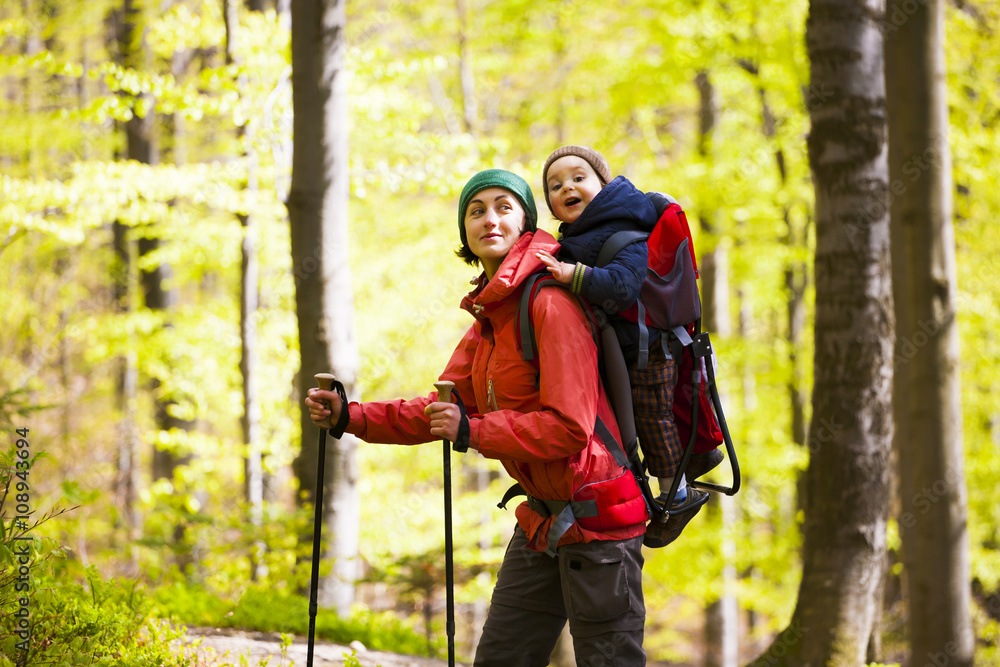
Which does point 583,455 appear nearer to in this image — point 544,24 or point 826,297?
point 826,297

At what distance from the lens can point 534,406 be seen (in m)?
2.38

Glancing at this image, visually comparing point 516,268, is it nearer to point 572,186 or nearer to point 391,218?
point 572,186

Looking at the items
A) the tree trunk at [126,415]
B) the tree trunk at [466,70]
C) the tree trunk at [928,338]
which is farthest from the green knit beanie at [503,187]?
the tree trunk at [126,415]

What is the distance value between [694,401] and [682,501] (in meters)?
0.34

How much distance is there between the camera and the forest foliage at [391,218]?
7215mm

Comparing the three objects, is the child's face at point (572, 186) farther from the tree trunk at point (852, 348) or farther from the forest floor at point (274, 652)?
the forest floor at point (274, 652)

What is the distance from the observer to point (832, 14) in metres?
4.03

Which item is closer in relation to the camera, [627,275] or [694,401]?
[627,275]

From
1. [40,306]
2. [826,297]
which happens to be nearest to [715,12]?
[826,297]

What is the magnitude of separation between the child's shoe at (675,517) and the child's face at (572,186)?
1015 millimetres

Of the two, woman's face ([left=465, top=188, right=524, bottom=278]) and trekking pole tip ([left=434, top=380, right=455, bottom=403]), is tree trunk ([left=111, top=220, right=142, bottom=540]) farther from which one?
trekking pole tip ([left=434, top=380, right=455, bottom=403])

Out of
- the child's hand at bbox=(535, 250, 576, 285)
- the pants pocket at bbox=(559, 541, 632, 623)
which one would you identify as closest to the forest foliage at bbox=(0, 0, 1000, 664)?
the pants pocket at bbox=(559, 541, 632, 623)

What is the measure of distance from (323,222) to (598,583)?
376 centimetres

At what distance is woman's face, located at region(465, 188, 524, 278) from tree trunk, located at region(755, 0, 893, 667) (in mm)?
2281
